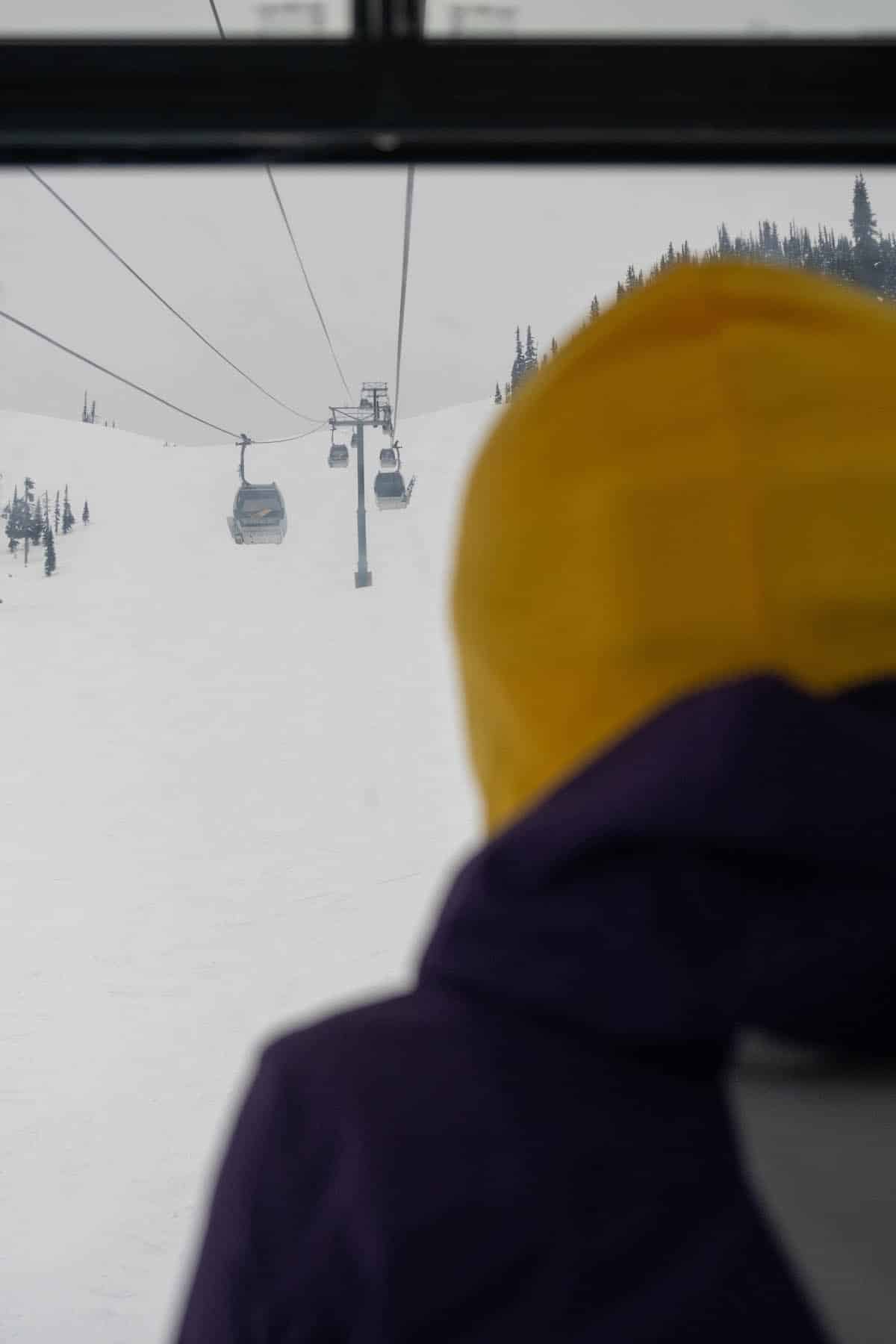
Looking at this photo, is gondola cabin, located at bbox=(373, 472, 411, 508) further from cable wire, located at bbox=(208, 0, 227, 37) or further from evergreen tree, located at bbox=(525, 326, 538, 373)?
cable wire, located at bbox=(208, 0, 227, 37)

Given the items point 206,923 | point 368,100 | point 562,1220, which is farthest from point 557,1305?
point 206,923

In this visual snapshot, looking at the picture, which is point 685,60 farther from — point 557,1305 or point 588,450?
point 557,1305

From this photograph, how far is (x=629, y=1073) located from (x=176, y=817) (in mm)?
8990

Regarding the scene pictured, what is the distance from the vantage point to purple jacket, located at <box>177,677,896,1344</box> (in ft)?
0.69

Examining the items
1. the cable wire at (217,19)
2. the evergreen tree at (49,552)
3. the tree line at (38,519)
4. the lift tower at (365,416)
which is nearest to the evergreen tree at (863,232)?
the cable wire at (217,19)

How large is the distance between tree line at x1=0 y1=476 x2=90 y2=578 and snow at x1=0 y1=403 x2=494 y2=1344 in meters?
0.19

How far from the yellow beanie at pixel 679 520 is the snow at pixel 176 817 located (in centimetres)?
8

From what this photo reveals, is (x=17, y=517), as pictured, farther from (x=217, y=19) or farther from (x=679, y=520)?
(x=679, y=520)

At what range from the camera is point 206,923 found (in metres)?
7.42

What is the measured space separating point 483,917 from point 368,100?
3.31 feet

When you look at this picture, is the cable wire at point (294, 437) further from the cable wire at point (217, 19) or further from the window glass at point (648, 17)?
the window glass at point (648, 17)

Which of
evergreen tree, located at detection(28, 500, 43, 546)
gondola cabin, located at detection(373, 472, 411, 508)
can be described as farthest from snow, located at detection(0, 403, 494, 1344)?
gondola cabin, located at detection(373, 472, 411, 508)

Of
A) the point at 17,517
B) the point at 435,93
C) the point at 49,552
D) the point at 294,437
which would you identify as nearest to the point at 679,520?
the point at 435,93

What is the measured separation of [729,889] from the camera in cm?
24
